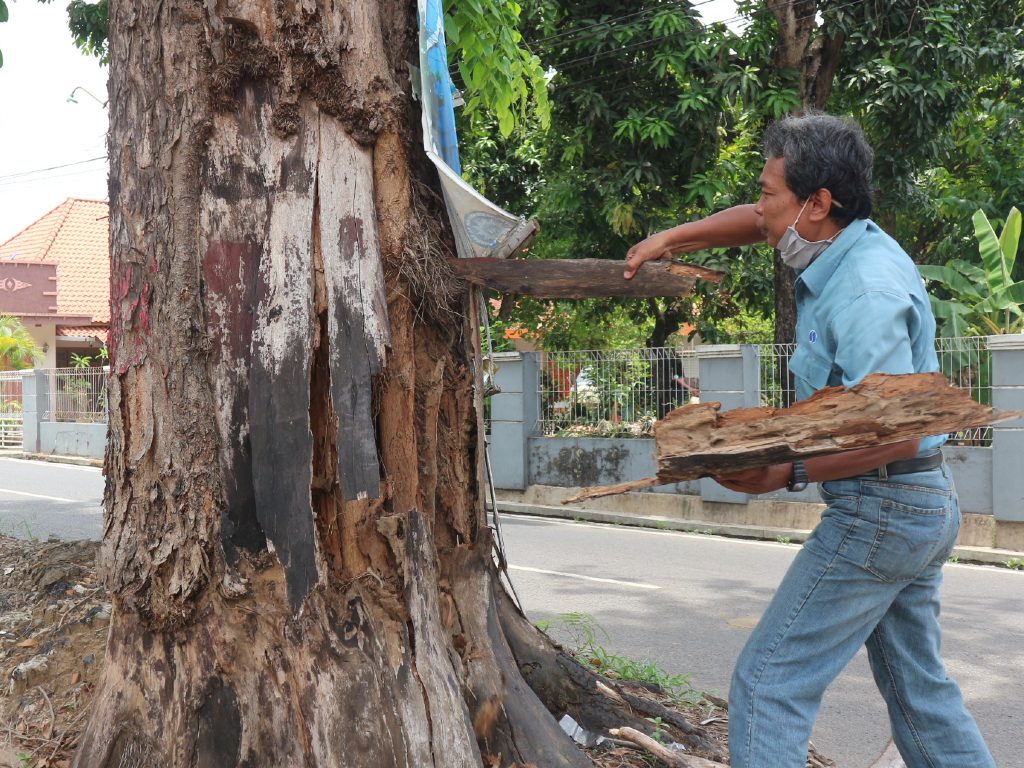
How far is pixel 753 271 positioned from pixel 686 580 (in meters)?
6.37

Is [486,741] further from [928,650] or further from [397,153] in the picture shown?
[397,153]

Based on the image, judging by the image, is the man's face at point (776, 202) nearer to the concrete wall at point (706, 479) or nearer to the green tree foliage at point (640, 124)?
the concrete wall at point (706, 479)

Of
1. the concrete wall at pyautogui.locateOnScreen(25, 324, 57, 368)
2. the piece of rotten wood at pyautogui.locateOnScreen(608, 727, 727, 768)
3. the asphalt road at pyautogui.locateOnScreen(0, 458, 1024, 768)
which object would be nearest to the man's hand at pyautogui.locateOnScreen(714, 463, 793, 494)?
the piece of rotten wood at pyautogui.locateOnScreen(608, 727, 727, 768)

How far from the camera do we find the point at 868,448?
2061mm

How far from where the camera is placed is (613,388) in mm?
13047

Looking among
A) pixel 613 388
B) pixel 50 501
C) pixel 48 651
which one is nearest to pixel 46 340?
pixel 50 501

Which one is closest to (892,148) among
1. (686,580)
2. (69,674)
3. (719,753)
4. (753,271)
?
(753,271)

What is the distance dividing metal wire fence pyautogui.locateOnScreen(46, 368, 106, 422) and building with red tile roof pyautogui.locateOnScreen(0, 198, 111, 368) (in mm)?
2232

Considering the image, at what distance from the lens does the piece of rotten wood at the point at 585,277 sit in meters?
2.68

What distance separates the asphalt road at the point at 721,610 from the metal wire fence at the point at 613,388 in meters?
2.08

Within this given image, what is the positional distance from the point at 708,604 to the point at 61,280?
2448 centimetres

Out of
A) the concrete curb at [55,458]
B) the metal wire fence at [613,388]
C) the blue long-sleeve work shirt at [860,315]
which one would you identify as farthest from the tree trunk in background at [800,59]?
the concrete curb at [55,458]

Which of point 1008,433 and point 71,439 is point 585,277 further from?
point 71,439

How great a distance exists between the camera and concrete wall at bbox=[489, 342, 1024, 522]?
9859mm
